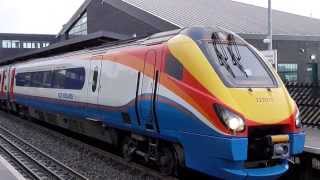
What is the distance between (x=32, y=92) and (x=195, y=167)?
45.4 feet

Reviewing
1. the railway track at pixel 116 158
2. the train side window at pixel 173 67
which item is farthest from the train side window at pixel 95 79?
the train side window at pixel 173 67

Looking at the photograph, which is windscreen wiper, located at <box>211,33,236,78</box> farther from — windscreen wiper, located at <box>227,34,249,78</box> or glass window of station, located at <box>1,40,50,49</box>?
glass window of station, located at <box>1,40,50,49</box>

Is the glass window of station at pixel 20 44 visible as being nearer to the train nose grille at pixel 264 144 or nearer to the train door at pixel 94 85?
the train door at pixel 94 85

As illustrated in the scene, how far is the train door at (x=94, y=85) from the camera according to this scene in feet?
44.1

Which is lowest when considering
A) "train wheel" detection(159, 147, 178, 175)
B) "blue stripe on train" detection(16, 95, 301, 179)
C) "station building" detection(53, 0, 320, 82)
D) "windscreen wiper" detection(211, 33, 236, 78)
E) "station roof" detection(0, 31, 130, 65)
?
"train wheel" detection(159, 147, 178, 175)

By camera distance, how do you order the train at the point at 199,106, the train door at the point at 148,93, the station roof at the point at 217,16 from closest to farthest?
the train at the point at 199,106
the train door at the point at 148,93
the station roof at the point at 217,16

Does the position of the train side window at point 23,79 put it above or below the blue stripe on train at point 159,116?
above

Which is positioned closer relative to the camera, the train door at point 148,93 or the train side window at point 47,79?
the train door at point 148,93

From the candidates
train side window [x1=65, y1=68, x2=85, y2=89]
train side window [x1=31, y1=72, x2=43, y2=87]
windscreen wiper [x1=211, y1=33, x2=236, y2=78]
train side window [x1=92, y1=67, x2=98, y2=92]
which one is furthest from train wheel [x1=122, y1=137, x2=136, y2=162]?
train side window [x1=31, y1=72, x2=43, y2=87]

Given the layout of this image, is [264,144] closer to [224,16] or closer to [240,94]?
[240,94]

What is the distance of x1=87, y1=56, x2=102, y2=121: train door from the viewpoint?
13438mm

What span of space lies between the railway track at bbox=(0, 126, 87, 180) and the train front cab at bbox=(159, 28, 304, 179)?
3042mm

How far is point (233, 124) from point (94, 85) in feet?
19.3

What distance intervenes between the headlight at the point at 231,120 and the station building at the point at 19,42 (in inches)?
3076
